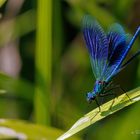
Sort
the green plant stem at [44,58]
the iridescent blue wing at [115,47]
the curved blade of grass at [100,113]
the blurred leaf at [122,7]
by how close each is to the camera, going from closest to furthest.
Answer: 1. the curved blade of grass at [100,113]
2. the iridescent blue wing at [115,47]
3. the green plant stem at [44,58]
4. the blurred leaf at [122,7]

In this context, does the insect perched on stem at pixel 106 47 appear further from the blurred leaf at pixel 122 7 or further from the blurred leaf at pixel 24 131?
the blurred leaf at pixel 122 7

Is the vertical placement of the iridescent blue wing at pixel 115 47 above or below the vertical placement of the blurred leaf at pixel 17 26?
below

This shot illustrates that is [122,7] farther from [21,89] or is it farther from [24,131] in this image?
[24,131]

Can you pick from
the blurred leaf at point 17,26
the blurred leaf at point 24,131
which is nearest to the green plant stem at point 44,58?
the blurred leaf at point 24,131

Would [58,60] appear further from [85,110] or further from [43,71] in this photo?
[43,71]

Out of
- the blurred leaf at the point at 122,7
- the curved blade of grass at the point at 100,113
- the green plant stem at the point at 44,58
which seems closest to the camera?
the curved blade of grass at the point at 100,113

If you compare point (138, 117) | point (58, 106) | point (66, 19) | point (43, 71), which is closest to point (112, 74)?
point (138, 117)

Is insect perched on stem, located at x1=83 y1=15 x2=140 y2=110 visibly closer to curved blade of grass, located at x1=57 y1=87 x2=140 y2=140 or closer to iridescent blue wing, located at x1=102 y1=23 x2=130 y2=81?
iridescent blue wing, located at x1=102 y1=23 x2=130 y2=81
